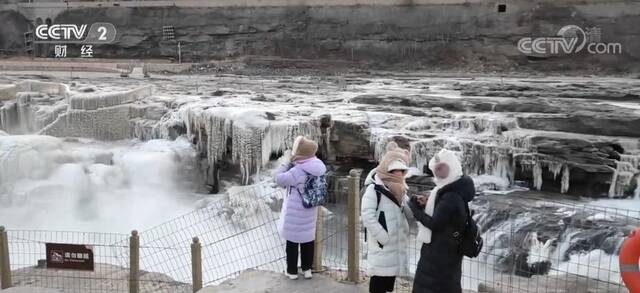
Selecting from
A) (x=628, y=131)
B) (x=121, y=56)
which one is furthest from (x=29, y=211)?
(x=121, y=56)

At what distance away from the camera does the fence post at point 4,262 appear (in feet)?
19.1

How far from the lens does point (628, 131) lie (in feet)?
42.8

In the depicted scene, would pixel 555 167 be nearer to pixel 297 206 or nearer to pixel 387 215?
pixel 297 206

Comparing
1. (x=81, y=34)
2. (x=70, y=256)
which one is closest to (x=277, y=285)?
(x=70, y=256)

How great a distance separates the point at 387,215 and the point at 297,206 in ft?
3.17

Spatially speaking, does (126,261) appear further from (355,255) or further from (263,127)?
(263,127)

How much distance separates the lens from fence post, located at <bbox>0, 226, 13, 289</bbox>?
5.82m

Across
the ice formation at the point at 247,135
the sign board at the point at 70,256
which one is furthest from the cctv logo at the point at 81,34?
→ the sign board at the point at 70,256

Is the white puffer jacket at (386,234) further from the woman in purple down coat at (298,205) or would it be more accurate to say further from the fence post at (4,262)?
the fence post at (4,262)

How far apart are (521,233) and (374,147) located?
4532 mm

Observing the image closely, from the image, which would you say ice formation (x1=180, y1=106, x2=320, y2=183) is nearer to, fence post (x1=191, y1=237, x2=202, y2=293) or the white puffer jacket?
fence post (x1=191, y1=237, x2=202, y2=293)

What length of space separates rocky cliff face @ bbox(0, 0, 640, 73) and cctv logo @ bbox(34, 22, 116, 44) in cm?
42

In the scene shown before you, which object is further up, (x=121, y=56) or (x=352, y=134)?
(x=121, y=56)

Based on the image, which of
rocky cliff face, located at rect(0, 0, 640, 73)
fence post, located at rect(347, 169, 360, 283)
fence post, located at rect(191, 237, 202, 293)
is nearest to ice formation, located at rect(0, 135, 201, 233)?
fence post, located at rect(191, 237, 202, 293)
